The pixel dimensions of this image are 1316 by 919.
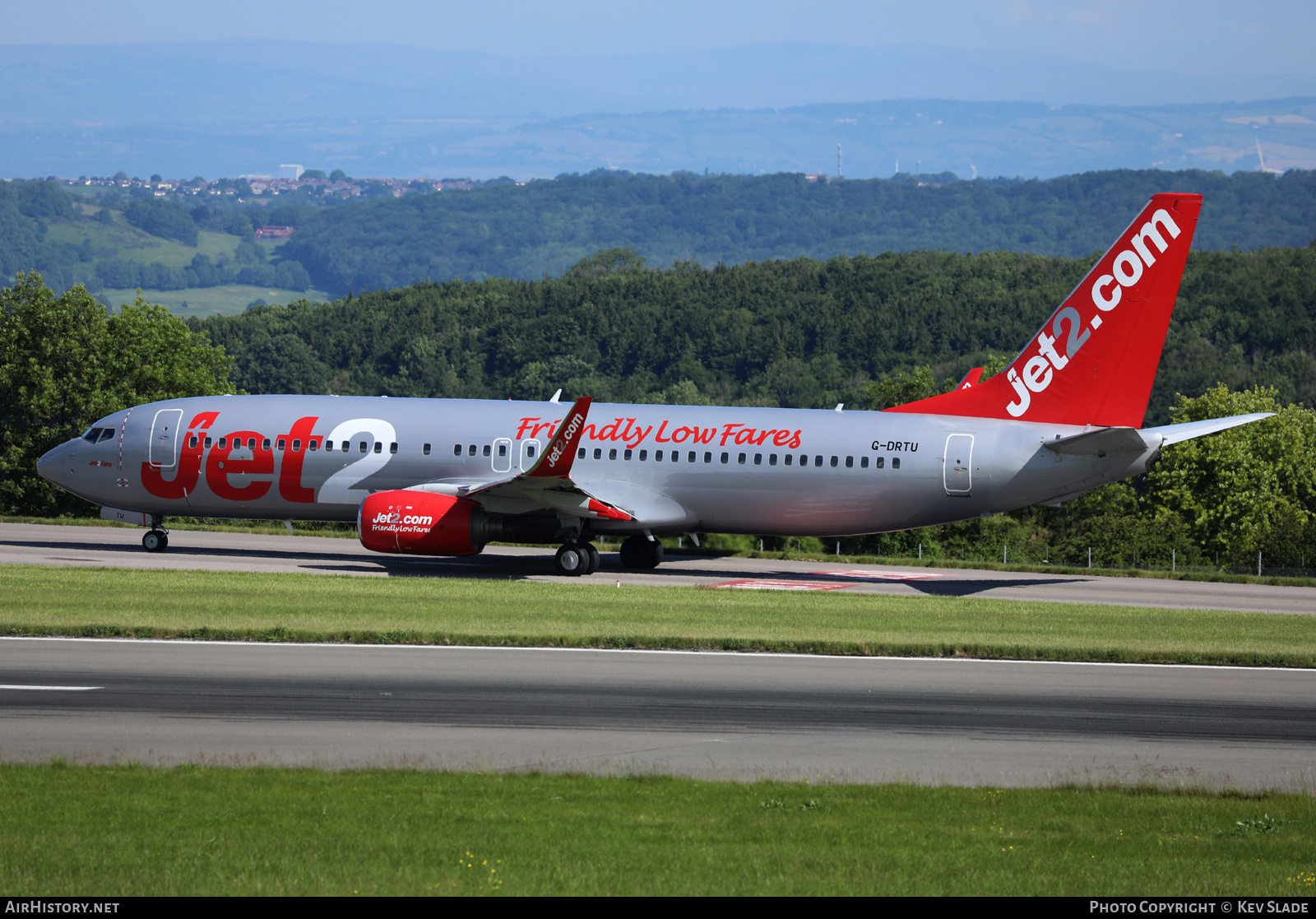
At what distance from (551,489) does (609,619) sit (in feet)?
26.7

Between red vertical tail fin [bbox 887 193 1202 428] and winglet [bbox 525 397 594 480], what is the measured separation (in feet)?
35.4

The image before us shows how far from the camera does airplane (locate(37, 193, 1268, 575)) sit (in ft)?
108

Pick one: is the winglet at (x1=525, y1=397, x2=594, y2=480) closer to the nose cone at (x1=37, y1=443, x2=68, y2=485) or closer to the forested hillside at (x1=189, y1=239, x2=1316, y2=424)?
the nose cone at (x1=37, y1=443, x2=68, y2=485)

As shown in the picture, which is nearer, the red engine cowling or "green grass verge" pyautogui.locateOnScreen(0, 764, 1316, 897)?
"green grass verge" pyautogui.locateOnScreen(0, 764, 1316, 897)

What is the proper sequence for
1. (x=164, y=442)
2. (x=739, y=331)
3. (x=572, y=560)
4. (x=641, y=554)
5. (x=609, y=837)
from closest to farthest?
(x=609, y=837) → (x=572, y=560) → (x=164, y=442) → (x=641, y=554) → (x=739, y=331)

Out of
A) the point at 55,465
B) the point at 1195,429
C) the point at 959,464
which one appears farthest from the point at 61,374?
the point at 1195,429

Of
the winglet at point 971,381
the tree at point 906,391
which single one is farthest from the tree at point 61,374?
the winglet at point 971,381

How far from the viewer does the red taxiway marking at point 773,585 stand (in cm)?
3275

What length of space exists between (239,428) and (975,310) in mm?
154197

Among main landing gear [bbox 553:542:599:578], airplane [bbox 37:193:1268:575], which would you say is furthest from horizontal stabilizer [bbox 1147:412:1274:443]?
main landing gear [bbox 553:542:599:578]

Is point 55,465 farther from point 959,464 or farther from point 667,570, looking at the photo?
point 959,464

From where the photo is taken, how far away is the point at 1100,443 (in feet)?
106

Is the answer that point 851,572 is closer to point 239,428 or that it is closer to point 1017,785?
point 239,428

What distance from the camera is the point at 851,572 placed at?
38.0 meters
